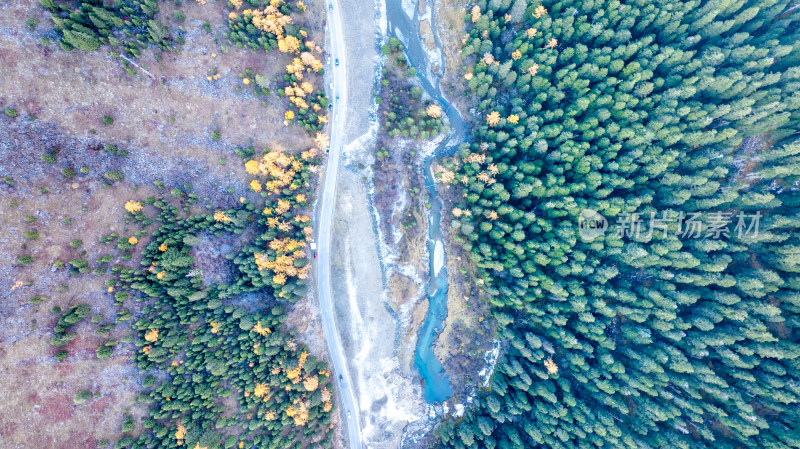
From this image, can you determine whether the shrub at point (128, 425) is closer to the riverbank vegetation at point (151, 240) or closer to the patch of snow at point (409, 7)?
the riverbank vegetation at point (151, 240)

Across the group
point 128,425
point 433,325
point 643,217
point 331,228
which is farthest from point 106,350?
point 643,217

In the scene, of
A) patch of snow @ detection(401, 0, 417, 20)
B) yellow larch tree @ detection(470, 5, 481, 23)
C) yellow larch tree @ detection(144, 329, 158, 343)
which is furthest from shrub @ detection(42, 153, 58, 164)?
yellow larch tree @ detection(470, 5, 481, 23)

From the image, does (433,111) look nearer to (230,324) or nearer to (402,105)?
(402,105)

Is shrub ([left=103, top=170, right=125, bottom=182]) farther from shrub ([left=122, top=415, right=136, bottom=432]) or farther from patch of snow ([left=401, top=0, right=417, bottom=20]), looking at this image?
patch of snow ([left=401, top=0, right=417, bottom=20])

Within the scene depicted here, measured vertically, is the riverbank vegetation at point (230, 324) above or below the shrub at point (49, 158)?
below

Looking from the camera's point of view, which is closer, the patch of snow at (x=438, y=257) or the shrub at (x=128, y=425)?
the shrub at (x=128, y=425)

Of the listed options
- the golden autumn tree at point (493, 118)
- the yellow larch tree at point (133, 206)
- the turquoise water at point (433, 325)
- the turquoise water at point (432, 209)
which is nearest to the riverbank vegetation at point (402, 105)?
the turquoise water at point (432, 209)

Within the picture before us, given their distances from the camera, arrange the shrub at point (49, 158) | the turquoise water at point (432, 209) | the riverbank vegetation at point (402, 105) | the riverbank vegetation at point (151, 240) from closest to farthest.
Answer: the shrub at point (49, 158)
the riverbank vegetation at point (151, 240)
the riverbank vegetation at point (402, 105)
the turquoise water at point (432, 209)
